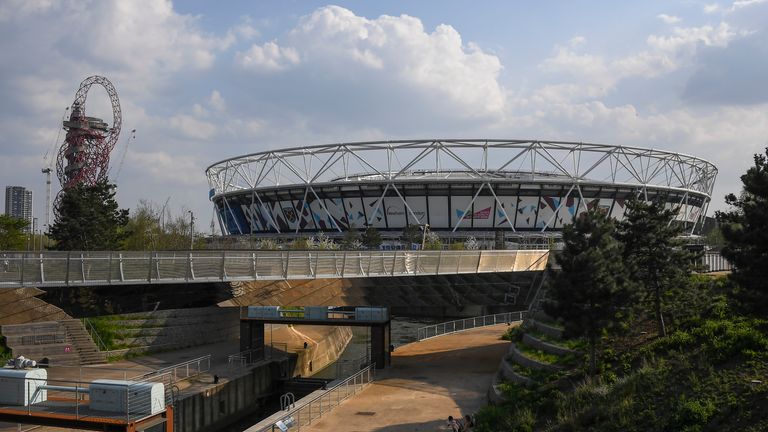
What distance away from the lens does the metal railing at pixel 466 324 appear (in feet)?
147

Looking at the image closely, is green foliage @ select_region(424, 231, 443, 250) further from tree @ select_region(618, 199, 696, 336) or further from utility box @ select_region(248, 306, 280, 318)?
tree @ select_region(618, 199, 696, 336)

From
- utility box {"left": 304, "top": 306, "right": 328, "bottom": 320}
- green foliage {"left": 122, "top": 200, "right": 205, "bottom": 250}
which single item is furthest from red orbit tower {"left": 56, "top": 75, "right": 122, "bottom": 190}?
utility box {"left": 304, "top": 306, "right": 328, "bottom": 320}

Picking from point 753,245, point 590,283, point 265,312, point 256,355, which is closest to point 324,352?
point 256,355

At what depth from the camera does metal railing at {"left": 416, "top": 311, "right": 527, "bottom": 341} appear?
147ft

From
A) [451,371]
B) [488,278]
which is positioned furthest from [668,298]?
[488,278]

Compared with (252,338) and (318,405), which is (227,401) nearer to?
(318,405)

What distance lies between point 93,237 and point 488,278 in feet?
90.6

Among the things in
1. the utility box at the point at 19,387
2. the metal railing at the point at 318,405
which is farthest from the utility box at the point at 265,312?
the utility box at the point at 19,387

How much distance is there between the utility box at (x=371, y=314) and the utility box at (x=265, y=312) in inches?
173

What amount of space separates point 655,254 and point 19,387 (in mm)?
22230

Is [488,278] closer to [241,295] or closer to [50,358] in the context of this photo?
[241,295]

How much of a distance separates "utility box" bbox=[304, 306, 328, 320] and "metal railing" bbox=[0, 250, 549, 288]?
2124mm

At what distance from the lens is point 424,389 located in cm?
2825

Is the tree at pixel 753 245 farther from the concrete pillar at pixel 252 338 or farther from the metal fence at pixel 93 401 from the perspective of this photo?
the concrete pillar at pixel 252 338
